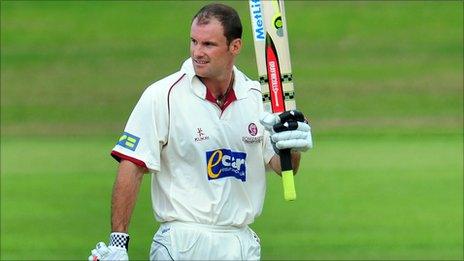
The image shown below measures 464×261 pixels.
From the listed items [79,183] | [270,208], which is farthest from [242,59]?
[270,208]

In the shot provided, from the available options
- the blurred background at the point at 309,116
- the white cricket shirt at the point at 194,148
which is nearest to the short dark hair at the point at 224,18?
the white cricket shirt at the point at 194,148

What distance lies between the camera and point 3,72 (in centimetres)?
2227

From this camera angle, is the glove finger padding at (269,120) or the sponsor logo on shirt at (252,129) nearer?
the glove finger padding at (269,120)

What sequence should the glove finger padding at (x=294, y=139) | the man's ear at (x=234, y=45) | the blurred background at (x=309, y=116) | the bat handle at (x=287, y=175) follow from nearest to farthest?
the glove finger padding at (x=294, y=139), the bat handle at (x=287, y=175), the man's ear at (x=234, y=45), the blurred background at (x=309, y=116)

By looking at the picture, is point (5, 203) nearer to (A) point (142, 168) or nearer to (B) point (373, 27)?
(A) point (142, 168)

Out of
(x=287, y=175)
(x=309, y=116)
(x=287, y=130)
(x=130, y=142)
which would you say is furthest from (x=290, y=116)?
(x=309, y=116)

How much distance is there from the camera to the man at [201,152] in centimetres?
568

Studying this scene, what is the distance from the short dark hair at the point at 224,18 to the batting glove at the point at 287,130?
41cm

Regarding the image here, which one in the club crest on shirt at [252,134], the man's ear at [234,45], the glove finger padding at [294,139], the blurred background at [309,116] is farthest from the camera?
the blurred background at [309,116]

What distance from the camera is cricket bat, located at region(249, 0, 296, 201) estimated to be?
564 centimetres

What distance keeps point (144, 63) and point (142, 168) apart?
16.8m

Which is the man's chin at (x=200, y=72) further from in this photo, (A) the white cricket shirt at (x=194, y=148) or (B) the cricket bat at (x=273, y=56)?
(B) the cricket bat at (x=273, y=56)

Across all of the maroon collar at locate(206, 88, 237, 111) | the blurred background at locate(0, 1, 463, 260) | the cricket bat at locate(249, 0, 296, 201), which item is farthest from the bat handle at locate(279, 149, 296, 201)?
the blurred background at locate(0, 1, 463, 260)

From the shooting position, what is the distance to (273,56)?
5660 millimetres
